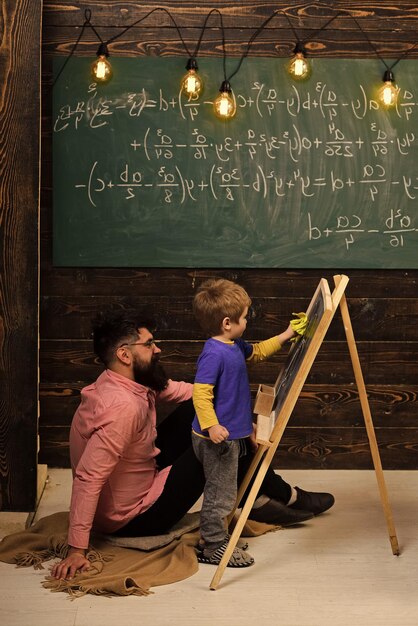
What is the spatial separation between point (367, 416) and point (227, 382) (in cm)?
52

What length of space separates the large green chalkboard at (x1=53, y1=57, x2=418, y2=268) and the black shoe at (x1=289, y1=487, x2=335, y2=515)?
1118mm

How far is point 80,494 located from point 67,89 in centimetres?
200

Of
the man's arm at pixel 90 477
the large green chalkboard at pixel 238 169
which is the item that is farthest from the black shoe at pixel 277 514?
the large green chalkboard at pixel 238 169

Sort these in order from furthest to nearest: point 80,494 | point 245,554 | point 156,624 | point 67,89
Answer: point 67,89, point 245,554, point 80,494, point 156,624

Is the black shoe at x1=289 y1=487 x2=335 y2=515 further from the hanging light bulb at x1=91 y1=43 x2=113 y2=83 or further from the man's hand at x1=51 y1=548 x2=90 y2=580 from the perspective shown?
the hanging light bulb at x1=91 y1=43 x2=113 y2=83

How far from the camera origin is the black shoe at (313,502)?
3.63m

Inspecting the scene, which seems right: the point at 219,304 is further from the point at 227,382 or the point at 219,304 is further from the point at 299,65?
the point at 299,65

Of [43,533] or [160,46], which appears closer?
[43,533]

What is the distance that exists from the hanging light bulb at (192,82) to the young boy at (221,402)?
50.9 inches

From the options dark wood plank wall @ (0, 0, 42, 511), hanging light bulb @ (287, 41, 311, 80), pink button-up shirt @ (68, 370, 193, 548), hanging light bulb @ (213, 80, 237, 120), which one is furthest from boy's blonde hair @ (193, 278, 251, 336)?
hanging light bulb @ (287, 41, 311, 80)

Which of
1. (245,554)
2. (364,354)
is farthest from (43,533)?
(364,354)

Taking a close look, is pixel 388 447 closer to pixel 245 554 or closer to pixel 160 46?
pixel 245 554

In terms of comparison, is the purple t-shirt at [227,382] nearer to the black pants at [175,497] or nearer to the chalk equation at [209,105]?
the black pants at [175,497]

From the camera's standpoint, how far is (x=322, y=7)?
4207mm
